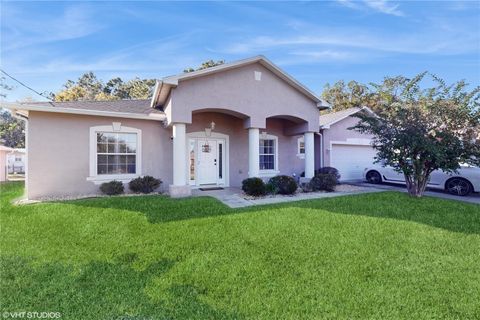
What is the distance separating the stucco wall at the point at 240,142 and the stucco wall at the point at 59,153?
3.28m

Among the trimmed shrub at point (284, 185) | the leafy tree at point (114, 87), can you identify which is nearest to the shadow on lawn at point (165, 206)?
the trimmed shrub at point (284, 185)

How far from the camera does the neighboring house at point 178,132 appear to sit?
30.5ft

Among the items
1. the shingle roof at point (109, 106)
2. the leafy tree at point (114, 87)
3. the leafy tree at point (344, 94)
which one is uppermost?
the leafy tree at point (114, 87)

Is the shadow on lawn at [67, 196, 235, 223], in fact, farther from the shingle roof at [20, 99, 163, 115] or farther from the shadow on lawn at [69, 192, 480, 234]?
the shingle roof at [20, 99, 163, 115]

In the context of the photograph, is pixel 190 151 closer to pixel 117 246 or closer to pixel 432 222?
pixel 117 246

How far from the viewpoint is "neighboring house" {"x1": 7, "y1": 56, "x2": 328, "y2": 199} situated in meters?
9.28

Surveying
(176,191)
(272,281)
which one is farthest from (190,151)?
(272,281)

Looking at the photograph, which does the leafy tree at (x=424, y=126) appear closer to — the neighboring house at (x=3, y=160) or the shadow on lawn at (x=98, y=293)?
the shadow on lawn at (x=98, y=293)

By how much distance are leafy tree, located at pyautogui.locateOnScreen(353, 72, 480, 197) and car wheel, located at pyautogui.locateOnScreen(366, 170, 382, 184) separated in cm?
472

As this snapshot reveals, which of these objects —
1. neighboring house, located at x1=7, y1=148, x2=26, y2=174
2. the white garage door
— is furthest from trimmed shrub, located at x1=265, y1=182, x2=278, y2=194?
neighboring house, located at x1=7, y1=148, x2=26, y2=174

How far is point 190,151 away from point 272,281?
8.73 meters

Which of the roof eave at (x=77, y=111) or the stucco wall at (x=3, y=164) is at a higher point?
→ the roof eave at (x=77, y=111)

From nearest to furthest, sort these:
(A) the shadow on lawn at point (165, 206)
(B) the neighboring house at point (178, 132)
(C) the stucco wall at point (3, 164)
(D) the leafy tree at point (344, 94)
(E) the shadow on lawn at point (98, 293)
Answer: (E) the shadow on lawn at point (98, 293) → (A) the shadow on lawn at point (165, 206) → (B) the neighboring house at point (178, 132) → (C) the stucco wall at point (3, 164) → (D) the leafy tree at point (344, 94)

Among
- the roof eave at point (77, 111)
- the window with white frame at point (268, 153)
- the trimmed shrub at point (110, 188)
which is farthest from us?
the window with white frame at point (268, 153)
